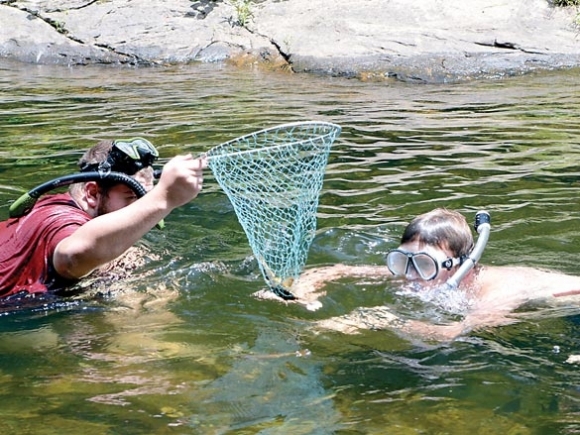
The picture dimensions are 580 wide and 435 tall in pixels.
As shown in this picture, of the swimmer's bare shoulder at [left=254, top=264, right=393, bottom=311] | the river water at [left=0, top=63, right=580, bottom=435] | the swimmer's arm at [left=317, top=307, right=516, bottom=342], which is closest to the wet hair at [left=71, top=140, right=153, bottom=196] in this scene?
the river water at [left=0, top=63, right=580, bottom=435]

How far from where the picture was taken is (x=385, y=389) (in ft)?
12.4

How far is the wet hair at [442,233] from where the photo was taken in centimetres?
494

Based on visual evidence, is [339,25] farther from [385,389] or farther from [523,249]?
[385,389]

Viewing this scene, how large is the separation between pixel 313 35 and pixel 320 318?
1150 cm

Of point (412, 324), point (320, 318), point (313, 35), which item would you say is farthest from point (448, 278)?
point (313, 35)

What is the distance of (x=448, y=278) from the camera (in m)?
4.92

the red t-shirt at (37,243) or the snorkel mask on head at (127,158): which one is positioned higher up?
the snorkel mask on head at (127,158)

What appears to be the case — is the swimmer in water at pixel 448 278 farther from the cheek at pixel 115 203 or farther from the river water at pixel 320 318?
the cheek at pixel 115 203

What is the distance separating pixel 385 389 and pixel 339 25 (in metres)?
12.6

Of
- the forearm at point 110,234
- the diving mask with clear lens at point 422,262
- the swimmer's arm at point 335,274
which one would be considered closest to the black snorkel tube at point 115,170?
the forearm at point 110,234

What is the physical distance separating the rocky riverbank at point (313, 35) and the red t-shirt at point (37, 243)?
10.2 m

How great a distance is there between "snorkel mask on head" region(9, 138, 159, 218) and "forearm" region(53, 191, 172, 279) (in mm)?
359

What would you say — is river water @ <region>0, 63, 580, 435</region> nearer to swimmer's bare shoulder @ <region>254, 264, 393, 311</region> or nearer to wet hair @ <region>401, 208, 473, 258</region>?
swimmer's bare shoulder @ <region>254, 264, 393, 311</region>

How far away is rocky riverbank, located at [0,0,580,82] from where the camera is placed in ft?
47.6
